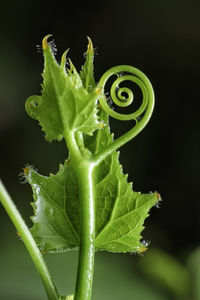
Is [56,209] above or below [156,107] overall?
above

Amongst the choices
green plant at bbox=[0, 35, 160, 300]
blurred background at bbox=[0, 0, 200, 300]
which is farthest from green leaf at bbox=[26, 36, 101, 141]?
blurred background at bbox=[0, 0, 200, 300]

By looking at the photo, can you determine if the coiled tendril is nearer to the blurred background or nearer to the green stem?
the green stem

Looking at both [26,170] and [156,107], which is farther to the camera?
[156,107]

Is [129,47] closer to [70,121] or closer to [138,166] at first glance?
[138,166]

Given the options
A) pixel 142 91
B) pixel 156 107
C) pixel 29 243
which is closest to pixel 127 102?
pixel 142 91

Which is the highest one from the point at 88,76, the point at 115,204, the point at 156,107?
the point at 88,76

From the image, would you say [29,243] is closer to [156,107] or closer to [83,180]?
[83,180]

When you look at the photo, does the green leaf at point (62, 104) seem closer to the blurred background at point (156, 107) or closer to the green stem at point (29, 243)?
the green stem at point (29, 243)
